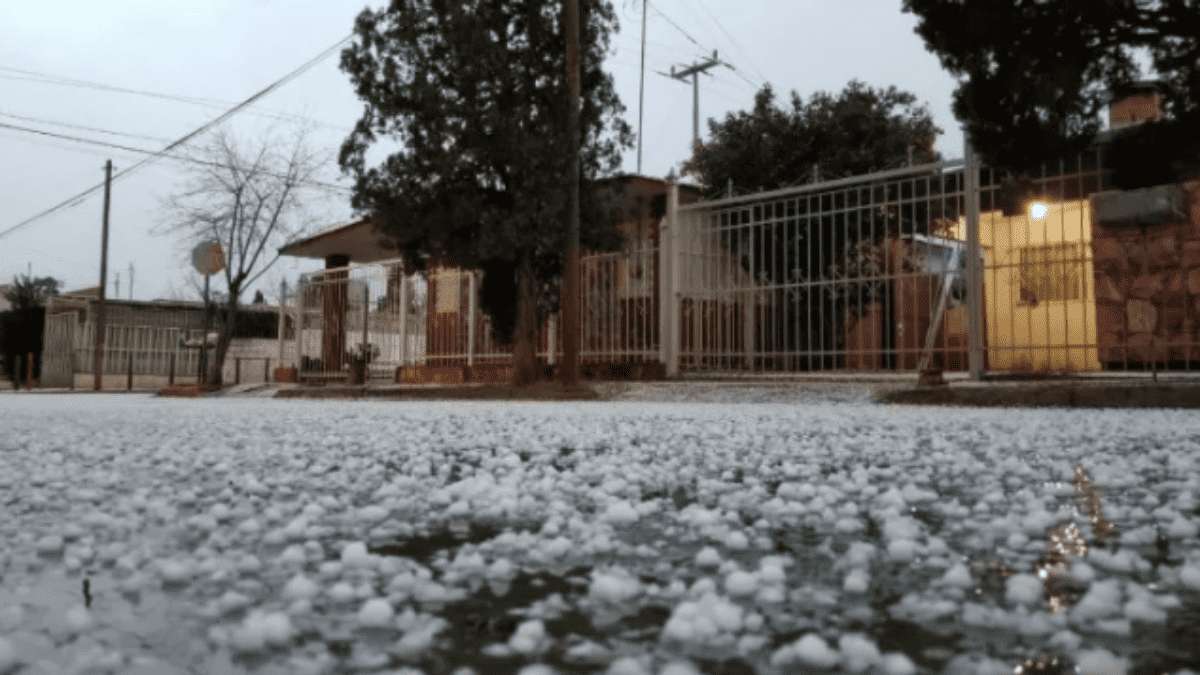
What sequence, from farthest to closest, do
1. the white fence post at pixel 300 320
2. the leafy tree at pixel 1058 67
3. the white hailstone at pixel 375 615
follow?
the white fence post at pixel 300 320
the leafy tree at pixel 1058 67
the white hailstone at pixel 375 615

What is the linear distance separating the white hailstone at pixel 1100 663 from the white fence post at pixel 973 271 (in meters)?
6.17

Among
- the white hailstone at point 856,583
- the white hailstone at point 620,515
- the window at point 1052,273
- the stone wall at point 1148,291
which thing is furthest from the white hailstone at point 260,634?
the window at point 1052,273

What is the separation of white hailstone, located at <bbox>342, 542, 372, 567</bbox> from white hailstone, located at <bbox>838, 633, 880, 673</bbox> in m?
0.62

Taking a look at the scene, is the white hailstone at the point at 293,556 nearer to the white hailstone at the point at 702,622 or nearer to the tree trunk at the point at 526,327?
the white hailstone at the point at 702,622

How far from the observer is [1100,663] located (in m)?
0.73

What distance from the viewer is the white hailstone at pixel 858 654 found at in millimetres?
744

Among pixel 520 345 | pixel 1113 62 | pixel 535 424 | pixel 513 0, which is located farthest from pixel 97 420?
pixel 1113 62

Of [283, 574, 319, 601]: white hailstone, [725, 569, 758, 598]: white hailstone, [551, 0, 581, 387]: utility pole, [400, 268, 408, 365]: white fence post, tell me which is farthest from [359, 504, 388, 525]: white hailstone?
[400, 268, 408, 365]: white fence post

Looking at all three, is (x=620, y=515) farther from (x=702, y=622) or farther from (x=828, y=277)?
(x=828, y=277)

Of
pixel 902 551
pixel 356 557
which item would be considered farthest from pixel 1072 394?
pixel 356 557

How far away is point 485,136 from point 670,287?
7.46ft

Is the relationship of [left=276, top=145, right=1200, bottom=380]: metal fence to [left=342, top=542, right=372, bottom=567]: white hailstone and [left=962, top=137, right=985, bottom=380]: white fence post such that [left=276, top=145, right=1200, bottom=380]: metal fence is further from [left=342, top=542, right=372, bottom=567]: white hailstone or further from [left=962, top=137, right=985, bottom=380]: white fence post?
[left=342, top=542, right=372, bottom=567]: white hailstone

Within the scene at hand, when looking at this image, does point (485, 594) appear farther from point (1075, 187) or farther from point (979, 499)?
point (1075, 187)

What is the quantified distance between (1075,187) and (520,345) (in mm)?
4931
